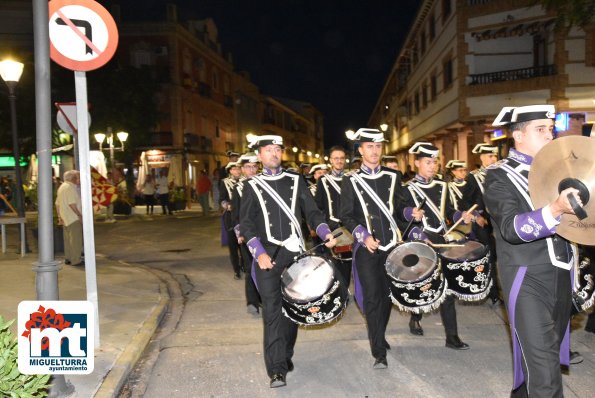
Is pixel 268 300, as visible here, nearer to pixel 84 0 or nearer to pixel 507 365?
pixel 507 365

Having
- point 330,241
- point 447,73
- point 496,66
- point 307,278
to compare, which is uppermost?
point 447,73

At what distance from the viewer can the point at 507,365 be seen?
17.2ft

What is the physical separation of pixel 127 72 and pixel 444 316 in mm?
30689

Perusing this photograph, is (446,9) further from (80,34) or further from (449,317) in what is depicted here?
(80,34)

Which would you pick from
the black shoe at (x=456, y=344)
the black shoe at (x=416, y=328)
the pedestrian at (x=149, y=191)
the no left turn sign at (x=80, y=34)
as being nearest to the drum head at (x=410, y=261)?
the black shoe at (x=456, y=344)

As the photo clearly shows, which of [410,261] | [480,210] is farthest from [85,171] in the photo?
[480,210]

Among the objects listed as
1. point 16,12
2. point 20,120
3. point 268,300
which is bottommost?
point 268,300

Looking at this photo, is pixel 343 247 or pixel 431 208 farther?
pixel 343 247

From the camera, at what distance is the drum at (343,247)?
286 inches

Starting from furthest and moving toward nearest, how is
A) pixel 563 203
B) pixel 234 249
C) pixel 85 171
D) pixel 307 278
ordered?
pixel 234 249 < pixel 85 171 < pixel 307 278 < pixel 563 203

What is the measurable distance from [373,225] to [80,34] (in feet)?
10.6

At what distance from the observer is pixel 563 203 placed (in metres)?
2.87

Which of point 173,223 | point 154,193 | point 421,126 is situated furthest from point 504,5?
point 154,193

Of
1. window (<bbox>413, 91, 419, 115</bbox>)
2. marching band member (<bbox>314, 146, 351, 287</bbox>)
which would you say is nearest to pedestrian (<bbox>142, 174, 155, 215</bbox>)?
window (<bbox>413, 91, 419, 115</bbox>)
